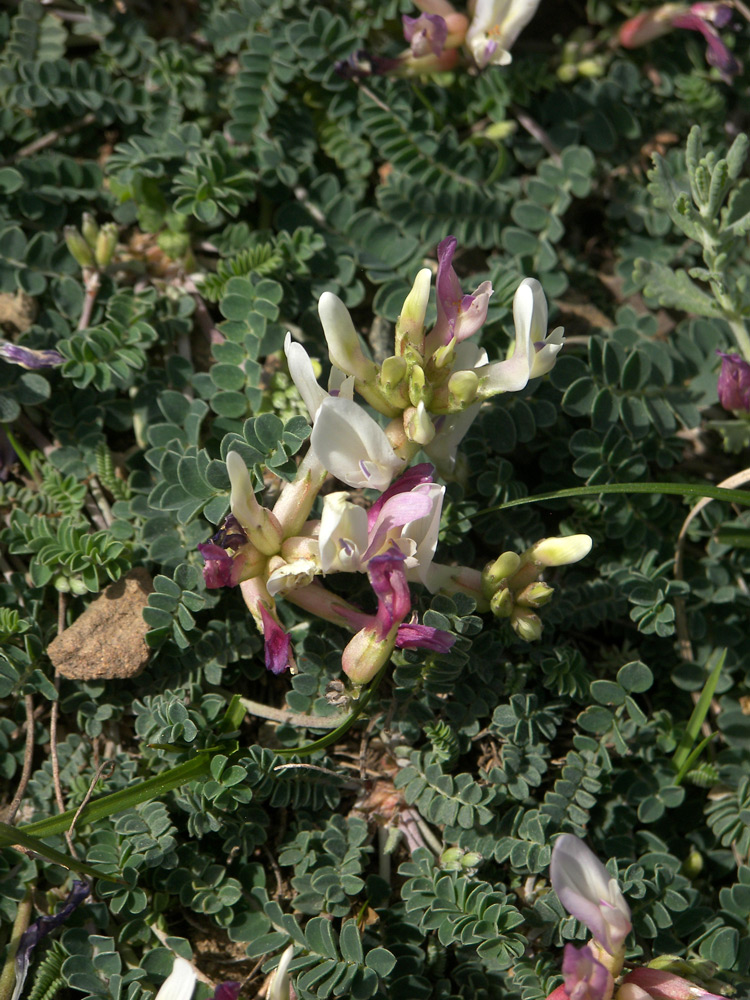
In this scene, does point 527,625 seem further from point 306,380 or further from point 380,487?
point 306,380

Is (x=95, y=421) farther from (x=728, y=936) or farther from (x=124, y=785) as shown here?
(x=728, y=936)

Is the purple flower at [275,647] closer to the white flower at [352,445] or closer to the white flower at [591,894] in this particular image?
the white flower at [352,445]

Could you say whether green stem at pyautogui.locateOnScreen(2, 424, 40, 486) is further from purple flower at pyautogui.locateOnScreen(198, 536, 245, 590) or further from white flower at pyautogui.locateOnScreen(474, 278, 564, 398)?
white flower at pyautogui.locateOnScreen(474, 278, 564, 398)

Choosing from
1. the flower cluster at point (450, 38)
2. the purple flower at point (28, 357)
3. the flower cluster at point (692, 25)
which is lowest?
the purple flower at point (28, 357)

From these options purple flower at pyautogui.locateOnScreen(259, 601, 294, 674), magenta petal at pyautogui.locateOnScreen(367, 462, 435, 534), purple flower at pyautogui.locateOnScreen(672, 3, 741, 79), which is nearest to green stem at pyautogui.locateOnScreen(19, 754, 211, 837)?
purple flower at pyautogui.locateOnScreen(259, 601, 294, 674)

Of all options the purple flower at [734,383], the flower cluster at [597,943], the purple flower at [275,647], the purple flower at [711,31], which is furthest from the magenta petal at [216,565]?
the purple flower at [711,31]

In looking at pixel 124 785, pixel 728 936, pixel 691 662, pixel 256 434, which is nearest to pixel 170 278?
pixel 256 434
